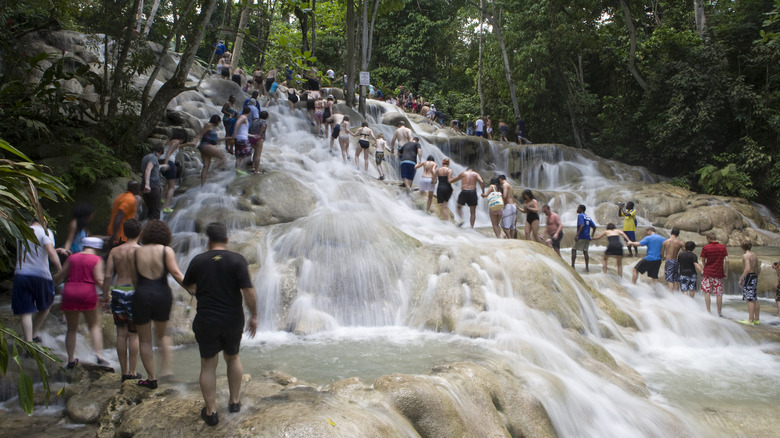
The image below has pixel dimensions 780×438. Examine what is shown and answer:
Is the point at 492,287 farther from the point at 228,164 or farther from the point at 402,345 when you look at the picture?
the point at 228,164

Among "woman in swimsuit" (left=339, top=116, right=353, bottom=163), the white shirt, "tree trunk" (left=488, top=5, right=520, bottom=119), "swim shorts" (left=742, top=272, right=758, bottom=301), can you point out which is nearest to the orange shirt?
the white shirt

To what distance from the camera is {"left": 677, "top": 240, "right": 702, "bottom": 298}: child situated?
1097 cm

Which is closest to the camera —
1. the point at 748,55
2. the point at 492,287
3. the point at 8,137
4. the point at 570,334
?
the point at 570,334

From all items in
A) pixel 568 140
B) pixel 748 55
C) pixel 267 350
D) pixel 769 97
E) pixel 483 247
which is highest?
pixel 748 55

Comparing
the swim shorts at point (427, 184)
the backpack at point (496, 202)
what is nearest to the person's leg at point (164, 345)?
the backpack at point (496, 202)

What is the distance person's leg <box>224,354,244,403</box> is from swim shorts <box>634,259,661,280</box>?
33.1 ft

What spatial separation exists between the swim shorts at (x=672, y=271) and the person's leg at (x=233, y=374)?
33.4 feet

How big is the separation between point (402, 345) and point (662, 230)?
13013mm

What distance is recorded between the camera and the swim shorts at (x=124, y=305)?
199 inches

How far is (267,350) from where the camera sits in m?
7.12

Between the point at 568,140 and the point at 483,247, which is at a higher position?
the point at 568,140

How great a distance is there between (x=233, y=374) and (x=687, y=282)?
33.1 feet

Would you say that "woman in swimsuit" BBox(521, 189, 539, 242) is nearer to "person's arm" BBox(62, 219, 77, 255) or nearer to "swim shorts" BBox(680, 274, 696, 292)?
"swim shorts" BBox(680, 274, 696, 292)

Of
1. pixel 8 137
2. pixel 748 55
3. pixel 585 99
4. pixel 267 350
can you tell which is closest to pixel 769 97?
pixel 748 55
